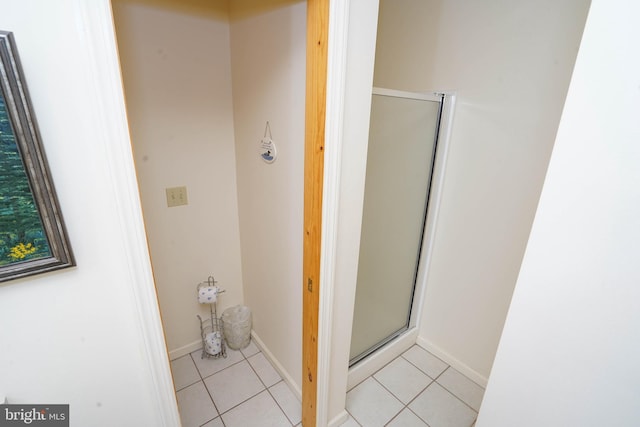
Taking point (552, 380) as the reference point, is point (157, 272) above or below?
below

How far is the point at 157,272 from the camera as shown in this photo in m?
1.72

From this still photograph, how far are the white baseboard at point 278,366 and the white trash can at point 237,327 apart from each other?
71 millimetres

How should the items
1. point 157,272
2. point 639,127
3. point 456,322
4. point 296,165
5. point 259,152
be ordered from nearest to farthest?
point 639,127
point 296,165
point 259,152
point 157,272
point 456,322

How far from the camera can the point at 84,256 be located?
0.73 m

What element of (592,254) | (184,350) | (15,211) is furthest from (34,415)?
(592,254)

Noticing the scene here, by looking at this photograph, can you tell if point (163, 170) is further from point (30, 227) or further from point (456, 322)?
point (456, 322)

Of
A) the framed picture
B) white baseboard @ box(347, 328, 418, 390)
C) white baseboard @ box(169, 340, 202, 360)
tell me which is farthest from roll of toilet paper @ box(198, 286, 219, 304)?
the framed picture

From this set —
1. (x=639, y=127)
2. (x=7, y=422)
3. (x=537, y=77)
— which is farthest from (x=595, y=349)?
(x=7, y=422)

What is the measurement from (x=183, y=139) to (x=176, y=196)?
0.34 metres

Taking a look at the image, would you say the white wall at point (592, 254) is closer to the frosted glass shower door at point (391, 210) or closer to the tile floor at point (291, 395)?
the frosted glass shower door at point (391, 210)

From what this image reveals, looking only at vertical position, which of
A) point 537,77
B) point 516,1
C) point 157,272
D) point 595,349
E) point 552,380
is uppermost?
point 516,1

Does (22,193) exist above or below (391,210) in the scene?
above

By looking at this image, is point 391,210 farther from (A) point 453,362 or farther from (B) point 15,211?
(B) point 15,211

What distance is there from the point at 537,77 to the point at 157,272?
2.35 metres
